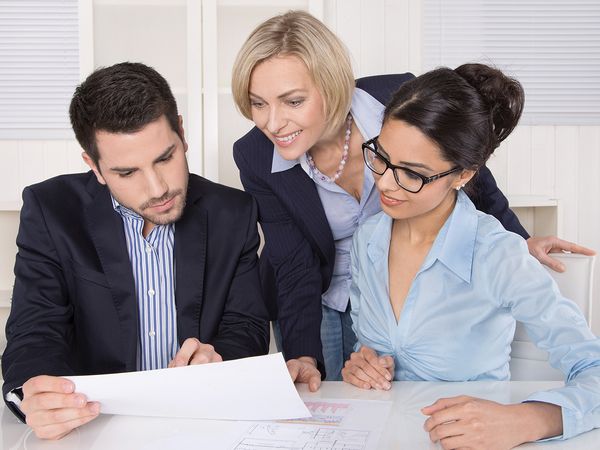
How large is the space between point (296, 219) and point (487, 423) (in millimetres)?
990

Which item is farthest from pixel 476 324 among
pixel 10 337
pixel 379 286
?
pixel 10 337

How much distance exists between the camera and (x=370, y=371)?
1.50 metres

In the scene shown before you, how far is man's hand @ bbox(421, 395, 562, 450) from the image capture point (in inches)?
45.4

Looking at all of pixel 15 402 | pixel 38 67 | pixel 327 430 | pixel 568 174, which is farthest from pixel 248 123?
pixel 327 430

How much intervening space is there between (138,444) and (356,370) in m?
0.48

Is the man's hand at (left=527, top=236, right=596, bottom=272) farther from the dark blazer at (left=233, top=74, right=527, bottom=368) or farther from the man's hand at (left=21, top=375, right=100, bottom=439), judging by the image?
the man's hand at (left=21, top=375, right=100, bottom=439)

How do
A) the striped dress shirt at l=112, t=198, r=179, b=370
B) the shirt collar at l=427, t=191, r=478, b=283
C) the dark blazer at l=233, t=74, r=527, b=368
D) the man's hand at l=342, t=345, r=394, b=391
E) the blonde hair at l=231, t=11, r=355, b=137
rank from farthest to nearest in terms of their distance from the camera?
the dark blazer at l=233, t=74, r=527, b=368 < the blonde hair at l=231, t=11, r=355, b=137 < the striped dress shirt at l=112, t=198, r=179, b=370 < the shirt collar at l=427, t=191, r=478, b=283 < the man's hand at l=342, t=345, r=394, b=391

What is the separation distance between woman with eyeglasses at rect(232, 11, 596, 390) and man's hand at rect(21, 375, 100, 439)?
67cm

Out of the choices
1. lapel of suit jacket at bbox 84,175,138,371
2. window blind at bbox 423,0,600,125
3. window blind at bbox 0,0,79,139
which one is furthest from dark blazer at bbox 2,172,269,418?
window blind at bbox 423,0,600,125

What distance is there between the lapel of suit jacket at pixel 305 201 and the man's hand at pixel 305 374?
1.48 ft

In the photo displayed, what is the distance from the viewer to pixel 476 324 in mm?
1603

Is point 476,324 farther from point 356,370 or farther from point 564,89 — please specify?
point 564,89

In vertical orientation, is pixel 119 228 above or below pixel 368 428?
above

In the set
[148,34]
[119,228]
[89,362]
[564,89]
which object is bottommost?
[89,362]
